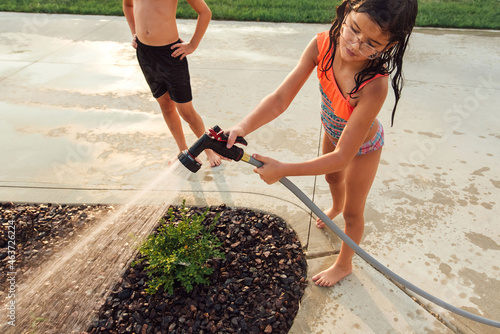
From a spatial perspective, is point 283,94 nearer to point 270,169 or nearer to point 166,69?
point 270,169

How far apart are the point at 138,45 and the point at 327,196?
162cm

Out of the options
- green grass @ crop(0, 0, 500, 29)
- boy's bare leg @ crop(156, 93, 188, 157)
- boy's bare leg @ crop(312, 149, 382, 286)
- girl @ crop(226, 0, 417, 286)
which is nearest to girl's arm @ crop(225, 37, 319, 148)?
girl @ crop(226, 0, 417, 286)

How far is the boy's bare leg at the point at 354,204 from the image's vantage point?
173 cm

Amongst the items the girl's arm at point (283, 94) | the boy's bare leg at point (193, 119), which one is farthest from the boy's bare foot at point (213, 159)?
the girl's arm at point (283, 94)

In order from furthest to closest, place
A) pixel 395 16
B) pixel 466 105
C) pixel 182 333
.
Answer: pixel 466 105 < pixel 182 333 < pixel 395 16

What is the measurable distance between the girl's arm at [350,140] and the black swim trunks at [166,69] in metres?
1.24

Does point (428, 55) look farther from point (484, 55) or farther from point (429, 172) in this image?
point (429, 172)

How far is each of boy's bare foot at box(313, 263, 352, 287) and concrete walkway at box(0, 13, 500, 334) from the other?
0.05 m

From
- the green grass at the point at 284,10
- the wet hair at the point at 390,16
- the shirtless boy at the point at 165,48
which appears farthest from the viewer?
the green grass at the point at 284,10

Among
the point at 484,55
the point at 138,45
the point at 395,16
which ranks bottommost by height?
the point at 484,55

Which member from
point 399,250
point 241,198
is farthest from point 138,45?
point 399,250

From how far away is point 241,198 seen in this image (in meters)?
2.50

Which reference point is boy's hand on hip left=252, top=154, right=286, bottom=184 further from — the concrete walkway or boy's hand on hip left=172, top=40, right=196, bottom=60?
boy's hand on hip left=172, top=40, right=196, bottom=60

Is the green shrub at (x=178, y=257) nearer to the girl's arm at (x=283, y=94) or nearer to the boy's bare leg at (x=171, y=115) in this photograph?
the girl's arm at (x=283, y=94)
